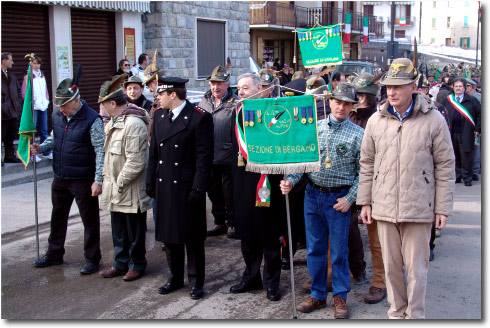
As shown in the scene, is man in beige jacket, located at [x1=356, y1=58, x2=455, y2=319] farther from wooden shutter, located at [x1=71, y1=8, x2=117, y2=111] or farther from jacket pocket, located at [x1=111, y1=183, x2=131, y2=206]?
wooden shutter, located at [x1=71, y1=8, x2=117, y2=111]

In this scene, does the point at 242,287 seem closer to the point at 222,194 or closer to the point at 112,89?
the point at 222,194

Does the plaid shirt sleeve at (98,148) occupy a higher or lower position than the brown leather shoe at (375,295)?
higher

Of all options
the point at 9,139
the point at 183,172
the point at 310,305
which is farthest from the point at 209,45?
the point at 310,305

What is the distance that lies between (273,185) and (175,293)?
1.46 m

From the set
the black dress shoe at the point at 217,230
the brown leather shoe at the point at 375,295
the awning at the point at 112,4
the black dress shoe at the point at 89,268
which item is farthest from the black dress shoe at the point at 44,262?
the awning at the point at 112,4

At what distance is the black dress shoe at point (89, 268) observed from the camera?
611cm

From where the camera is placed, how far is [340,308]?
4.97m

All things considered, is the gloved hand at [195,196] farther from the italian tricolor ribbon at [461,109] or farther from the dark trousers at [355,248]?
the italian tricolor ribbon at [461,109]

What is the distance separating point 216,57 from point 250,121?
1388 cm

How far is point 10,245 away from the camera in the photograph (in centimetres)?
706

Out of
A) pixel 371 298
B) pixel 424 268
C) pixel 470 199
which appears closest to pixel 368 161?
pixel 424 268

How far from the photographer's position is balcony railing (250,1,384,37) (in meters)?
28.1

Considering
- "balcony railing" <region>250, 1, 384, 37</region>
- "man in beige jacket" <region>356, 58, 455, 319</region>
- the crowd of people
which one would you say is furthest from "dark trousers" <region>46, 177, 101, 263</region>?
"balcony railing" <region>250, 1, 384, 37</region>

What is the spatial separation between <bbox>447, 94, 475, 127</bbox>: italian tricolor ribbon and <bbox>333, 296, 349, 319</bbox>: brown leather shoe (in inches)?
274
